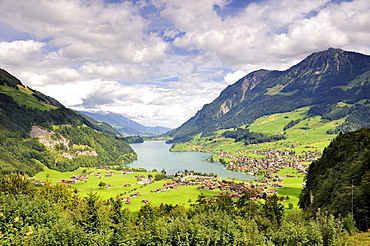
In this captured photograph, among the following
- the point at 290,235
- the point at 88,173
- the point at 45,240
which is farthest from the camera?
the point at 88,173

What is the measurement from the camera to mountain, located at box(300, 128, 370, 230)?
40562 millimetres

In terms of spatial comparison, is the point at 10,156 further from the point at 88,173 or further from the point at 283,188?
the point at 283,188

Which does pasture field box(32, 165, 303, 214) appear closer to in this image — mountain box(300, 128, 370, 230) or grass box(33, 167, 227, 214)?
grass box(33, 167, 227, 214)

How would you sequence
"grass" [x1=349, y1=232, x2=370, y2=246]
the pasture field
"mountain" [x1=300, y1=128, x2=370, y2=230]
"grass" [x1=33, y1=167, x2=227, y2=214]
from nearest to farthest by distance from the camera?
1. "grass" [x1=349, y1=232, x2=370, y2=246]
2. "mountain" [x1=300, y1=128, x2=370, y2=230]
3. the pasture field
4. "grass" [x1=33, y1=167, x2=227, y2=214]

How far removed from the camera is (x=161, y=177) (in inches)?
6304

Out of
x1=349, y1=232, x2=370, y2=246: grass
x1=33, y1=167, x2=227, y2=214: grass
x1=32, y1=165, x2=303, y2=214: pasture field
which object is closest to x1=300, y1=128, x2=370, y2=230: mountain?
x1=349, y1=232, x2=370, y2=246: grass

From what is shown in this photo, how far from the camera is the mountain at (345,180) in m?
40.6

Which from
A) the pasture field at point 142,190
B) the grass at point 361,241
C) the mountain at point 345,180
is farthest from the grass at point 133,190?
the grass at point 361,241

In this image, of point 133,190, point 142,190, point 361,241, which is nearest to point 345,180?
point 361,241

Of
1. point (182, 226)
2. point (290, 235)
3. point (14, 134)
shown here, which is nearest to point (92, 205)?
point (182, 226)

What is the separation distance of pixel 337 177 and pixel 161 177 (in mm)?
118738

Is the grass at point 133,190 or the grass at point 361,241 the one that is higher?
the grass at point 361,241

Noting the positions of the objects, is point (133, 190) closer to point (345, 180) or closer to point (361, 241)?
point (345, 180)

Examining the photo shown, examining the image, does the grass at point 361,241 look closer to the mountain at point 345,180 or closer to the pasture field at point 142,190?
the mountain at point 345,180
